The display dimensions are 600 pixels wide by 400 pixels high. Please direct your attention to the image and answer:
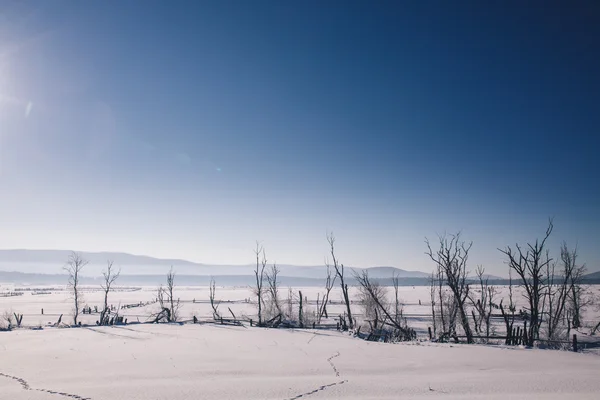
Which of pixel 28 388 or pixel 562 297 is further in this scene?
pixel 562 297

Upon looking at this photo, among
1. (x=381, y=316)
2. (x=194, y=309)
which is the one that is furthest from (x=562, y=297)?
(x=194, y=309)

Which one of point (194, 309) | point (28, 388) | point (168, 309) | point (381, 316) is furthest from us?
point (194, 309)

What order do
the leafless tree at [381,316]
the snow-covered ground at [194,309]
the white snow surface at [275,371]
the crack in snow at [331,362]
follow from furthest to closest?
1. the snow-covered ground at [194,309]
2. the leafless tree at [381,316]
3. the crack in snow at [331,362]
4. the white snow surface at [275,371]

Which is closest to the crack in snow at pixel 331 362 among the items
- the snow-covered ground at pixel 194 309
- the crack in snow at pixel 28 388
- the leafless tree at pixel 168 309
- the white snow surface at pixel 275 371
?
the white snow surface at pixel 275 371

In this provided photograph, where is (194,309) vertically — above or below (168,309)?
below

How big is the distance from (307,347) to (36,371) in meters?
8.56

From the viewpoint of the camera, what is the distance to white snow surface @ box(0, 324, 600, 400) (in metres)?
7.07

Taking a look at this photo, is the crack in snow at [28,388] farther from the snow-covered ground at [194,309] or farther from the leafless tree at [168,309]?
the snow-covered ground at [194,309]

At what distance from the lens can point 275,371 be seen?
29.9 ft

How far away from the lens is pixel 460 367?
31.1 ft

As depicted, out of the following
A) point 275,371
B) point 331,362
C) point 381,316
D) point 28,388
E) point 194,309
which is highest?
point 28,388

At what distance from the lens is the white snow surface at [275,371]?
707 centimetres

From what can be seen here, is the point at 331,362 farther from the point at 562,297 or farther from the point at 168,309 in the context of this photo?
the point at 562,297

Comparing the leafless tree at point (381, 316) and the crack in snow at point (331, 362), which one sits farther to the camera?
the leafless tree at point (381, 316)
